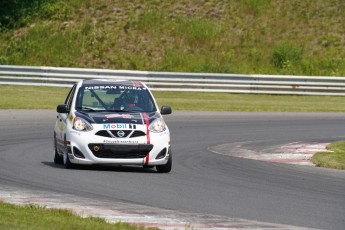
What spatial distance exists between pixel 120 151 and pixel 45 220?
5221 mm

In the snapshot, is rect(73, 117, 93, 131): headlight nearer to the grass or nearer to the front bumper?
the front bumper

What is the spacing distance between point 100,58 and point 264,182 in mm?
26142

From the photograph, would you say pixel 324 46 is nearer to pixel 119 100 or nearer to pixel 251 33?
pixel 251 33

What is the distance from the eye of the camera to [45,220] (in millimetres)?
9945

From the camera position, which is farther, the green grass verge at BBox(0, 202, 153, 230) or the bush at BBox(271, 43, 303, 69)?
the bush at BBox(271, 43, 303, 69)

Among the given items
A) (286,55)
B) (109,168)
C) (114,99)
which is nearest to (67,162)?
(109,168)

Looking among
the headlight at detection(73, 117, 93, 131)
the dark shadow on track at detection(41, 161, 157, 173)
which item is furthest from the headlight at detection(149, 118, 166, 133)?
the headlight at detection(73, 117, 93, 131)

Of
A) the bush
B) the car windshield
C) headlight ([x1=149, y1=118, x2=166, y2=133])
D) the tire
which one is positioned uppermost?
the car windshield

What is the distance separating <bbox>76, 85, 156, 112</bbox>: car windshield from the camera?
1603 cm

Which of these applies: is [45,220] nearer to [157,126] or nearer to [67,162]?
[67,162]

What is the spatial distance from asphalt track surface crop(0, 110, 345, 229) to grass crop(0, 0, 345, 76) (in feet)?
55.3

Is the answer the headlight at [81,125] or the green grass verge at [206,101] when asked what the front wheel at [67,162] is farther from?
the green grass verge at [206,101]

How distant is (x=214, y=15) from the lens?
43.2 m

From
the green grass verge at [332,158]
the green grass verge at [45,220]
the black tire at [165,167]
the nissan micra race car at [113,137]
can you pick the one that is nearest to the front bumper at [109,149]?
the nissan micra race car at [113,137]
